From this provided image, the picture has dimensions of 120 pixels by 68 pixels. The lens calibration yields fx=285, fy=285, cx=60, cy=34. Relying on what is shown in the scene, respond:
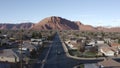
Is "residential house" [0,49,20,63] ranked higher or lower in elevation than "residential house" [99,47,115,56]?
higher

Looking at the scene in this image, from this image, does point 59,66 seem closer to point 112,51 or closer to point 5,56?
point 5,56

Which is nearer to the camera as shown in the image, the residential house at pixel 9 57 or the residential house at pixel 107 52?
the residential house at pixel 9 57

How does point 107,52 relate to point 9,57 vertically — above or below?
below

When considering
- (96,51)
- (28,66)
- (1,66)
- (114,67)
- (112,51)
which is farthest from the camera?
(96,51)

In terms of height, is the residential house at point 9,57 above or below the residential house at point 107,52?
above

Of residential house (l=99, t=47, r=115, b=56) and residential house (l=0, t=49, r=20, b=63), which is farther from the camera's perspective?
residential house (l=99, t=47, r=115, b=56)

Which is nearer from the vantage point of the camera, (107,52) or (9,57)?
(9,57)

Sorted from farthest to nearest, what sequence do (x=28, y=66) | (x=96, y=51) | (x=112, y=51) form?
1. (x=96, y=51)
2. (x=112, y=51)
3. (x=28, y=66)

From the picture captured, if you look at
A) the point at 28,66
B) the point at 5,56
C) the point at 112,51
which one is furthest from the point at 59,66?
the point at 112,51

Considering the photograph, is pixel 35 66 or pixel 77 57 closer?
pixel 35 66
